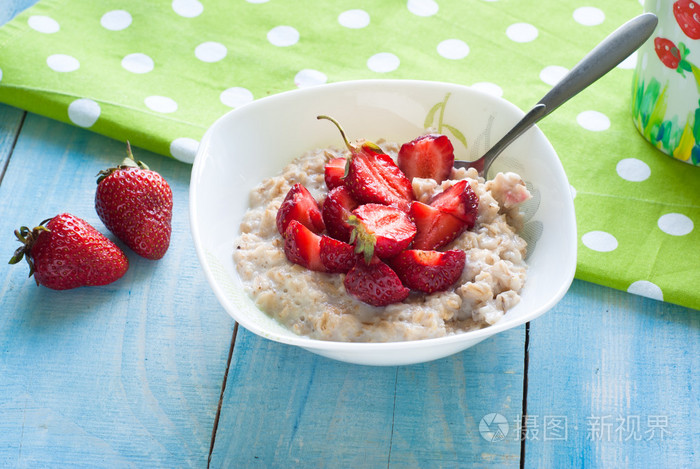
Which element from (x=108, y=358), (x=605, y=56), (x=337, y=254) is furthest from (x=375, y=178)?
(x=108, y=358)

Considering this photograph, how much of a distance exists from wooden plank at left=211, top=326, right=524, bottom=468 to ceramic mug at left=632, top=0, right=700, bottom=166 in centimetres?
73

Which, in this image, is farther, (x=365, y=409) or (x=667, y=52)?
(x=667, y=52)

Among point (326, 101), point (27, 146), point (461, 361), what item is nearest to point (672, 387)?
point (461, 361)

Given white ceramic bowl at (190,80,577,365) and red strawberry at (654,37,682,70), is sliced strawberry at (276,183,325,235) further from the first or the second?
red strawberry at (654,37,682,70)

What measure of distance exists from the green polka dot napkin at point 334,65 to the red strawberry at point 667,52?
27 cm

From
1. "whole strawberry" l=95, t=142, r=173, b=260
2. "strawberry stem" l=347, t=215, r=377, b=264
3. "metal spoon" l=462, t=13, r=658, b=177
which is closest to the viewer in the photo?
"strawberry stem" l=347, t=215, r=377, b=264

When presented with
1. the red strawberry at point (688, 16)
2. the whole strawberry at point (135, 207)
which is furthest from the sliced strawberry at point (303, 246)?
the red strawberry at point (688, 16)

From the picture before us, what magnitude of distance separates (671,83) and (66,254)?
154cm

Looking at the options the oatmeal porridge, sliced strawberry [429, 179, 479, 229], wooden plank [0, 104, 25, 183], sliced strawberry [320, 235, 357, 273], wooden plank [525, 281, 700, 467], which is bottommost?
wooden plank [525, 281, 700, 467]

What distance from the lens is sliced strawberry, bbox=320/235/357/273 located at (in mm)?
1532

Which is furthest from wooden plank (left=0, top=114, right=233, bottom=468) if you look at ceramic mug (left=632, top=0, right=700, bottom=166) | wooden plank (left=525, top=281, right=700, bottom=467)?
ceramic mug (left=632, top=0, right=700, bottom=166)

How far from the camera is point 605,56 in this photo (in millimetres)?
1738

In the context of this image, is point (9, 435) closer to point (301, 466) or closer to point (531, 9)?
point (301, 466)

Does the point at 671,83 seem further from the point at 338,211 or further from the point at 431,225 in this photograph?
the point at 338,211
